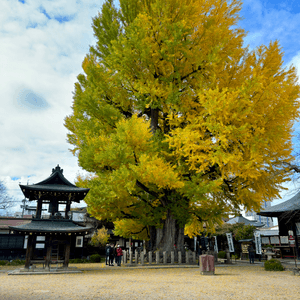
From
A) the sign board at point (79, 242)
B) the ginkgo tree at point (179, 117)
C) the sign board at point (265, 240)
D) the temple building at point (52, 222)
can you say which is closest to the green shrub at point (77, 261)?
the sign board at point (79, 242)

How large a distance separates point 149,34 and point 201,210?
9021 mm

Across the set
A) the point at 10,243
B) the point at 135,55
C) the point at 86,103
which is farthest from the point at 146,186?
the point at 10,243

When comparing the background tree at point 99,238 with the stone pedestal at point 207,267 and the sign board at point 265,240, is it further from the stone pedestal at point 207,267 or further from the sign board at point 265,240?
the stone pedestal at point 207,267

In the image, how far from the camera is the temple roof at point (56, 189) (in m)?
12.9

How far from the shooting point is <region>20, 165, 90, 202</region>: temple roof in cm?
1291

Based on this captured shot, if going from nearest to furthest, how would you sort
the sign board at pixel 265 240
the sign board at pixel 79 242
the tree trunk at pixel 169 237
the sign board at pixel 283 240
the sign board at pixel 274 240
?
the tree trunk at pixel 169 237 → the sign board at pixel 283 240 → the sign board at pixel 274 240 → the sign board at pixel 79 242 → the sign board at pixel 265 240

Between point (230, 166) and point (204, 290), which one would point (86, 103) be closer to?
point (230, 166)

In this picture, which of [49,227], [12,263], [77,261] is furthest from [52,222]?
[77,261]

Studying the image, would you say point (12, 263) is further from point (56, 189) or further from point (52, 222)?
point (56, 189)

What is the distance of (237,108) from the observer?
10148 mm

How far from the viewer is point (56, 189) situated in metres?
13.0

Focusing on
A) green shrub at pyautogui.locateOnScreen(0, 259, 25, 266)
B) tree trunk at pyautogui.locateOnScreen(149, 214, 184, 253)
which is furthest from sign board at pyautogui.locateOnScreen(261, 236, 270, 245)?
green shrub at pyautogui.locateOnScreen(0, 259, 25, 266)

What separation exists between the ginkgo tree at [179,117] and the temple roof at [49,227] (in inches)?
58.3

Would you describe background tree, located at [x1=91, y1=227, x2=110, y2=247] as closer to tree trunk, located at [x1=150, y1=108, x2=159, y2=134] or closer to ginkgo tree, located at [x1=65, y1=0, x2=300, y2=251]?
ginkgo tree, located at [x1=65, y1=0, x2=300, y2=251]
